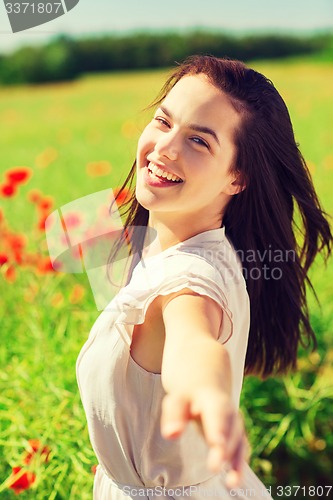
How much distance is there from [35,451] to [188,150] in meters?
0.87

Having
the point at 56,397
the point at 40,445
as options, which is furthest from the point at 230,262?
the point at 56,397

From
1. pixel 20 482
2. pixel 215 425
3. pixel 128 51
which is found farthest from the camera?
pixel 128 51

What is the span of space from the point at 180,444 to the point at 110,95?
30.1 feet

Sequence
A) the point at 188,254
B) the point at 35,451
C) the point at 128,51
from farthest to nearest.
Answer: the point at 128,51, the point at 35,451, the point at 188,254

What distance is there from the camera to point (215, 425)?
Result: 0.61 meters

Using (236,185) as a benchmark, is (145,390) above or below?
below

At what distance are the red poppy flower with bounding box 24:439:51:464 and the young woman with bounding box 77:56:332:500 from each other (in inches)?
15.7

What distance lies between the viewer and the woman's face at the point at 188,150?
1.04m

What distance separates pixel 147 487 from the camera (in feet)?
3.72

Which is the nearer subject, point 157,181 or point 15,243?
point 157,181

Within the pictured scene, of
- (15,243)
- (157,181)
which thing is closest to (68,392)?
(15,243)

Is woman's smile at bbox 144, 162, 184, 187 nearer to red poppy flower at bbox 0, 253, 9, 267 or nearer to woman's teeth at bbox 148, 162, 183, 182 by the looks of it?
woman's teeth at bbox 148, 162, 183, 182

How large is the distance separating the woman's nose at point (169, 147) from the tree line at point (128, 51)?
11.6 meters

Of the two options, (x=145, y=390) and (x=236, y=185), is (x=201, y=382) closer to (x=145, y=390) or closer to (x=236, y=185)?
(x=145, y=390)
